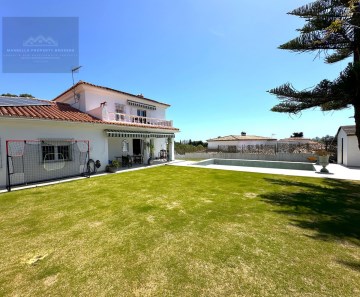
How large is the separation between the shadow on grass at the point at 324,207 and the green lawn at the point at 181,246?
5 centimetres

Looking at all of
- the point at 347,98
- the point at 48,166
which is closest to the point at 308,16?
the point at 347,98

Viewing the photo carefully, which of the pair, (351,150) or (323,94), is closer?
(323,94)

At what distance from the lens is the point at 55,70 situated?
23.0m

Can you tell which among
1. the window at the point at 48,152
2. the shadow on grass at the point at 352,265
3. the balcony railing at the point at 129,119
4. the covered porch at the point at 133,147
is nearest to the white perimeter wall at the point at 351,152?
the covered porch at the point at 133,147

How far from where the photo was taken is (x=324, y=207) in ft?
27.4

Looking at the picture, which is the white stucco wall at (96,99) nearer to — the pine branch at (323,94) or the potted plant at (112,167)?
the potted plant at (112,167)

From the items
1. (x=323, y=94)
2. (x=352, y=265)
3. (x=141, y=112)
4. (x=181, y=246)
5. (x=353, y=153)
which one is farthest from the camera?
(x=141, y=112)

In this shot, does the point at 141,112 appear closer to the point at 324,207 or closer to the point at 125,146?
the point at 125,146

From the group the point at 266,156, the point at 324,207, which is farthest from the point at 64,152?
the point at 266,156

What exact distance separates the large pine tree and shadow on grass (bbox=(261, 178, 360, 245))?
449cm

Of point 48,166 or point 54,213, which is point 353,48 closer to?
point 54,213

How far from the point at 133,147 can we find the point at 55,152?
41.0ft

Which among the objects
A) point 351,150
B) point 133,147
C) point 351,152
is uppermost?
point 133,147

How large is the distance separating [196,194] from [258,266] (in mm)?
6458
